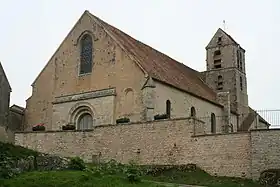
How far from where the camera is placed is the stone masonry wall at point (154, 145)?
27047 mm

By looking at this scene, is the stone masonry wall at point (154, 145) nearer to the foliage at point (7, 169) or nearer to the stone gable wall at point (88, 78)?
the stone gable wall at point (88, 78)

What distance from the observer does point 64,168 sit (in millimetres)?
22516

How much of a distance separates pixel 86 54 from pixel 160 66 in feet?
19.8

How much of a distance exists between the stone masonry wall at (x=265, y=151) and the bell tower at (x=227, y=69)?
22.0 metres

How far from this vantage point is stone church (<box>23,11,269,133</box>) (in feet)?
116

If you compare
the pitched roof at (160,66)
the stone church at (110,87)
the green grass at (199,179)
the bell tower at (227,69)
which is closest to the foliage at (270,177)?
the green grass at (199,179)

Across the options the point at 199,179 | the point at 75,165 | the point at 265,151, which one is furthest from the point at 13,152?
the point at 265,151

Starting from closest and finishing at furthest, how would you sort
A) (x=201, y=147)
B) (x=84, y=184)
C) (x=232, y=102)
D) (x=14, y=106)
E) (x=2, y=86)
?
(x=84, y=184)
(x=201, y=147)
(x=2, y=86)
(x=14, y=106)
(x=232, y=102)

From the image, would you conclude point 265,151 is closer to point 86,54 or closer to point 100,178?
point 100,178

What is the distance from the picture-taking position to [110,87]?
36875 millimetres

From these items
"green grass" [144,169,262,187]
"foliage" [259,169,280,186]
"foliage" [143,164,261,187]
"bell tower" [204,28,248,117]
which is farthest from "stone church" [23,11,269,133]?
"foliage" [259,169,280,186]

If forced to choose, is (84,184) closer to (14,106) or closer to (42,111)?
(42,111)

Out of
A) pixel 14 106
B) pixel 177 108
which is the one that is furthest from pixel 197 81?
pixel 14 106

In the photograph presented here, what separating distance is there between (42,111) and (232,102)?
63.2ft
